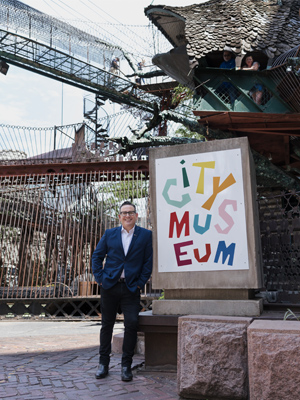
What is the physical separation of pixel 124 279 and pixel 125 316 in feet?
1.29

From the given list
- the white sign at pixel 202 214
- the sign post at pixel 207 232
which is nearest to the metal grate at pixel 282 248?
the sign post at pixel 207 232

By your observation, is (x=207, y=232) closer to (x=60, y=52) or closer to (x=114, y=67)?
(x=60, y=52)

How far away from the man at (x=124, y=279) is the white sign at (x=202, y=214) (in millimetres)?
223

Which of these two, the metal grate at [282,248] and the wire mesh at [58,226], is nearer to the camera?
the metal grate at [282,248]

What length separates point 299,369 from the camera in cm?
294

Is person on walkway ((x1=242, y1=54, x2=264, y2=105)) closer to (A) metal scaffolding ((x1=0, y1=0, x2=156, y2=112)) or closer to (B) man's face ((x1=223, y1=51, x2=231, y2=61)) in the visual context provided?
(B) man's face ((x1=223, y1=51, x2=231, y2=61))

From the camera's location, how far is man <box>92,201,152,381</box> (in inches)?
172

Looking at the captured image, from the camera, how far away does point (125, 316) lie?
14.5ft

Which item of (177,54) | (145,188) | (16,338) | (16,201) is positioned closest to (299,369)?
(16,338)

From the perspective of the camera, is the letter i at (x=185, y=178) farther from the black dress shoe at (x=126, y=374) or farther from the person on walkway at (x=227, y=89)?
the person on walkway at (x=227, y=89)

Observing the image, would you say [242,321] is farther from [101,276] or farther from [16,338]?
[16,338]

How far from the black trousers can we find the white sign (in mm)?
473

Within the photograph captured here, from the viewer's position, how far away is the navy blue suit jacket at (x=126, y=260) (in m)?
4.41

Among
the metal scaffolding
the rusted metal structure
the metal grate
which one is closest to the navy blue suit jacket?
the metal grate
